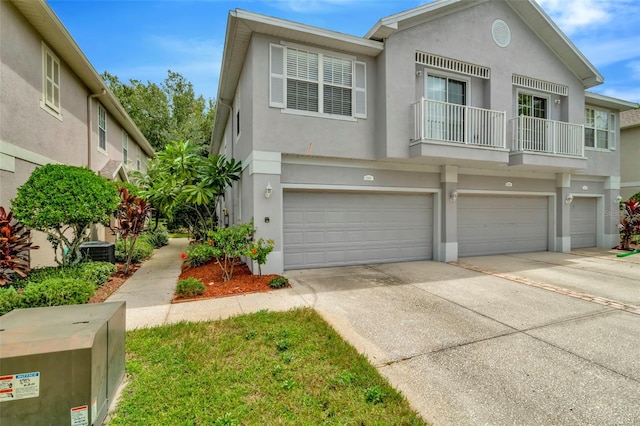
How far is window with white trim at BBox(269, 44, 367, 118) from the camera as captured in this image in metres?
7.81

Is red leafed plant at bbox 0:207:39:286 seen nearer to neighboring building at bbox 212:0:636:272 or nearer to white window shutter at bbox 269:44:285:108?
neighboring building at bbox 212:0:636:272

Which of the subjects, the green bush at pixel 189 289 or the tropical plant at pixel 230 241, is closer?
the green bush at pixel 189 289

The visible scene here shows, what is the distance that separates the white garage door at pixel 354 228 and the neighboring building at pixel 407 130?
0.04 meters

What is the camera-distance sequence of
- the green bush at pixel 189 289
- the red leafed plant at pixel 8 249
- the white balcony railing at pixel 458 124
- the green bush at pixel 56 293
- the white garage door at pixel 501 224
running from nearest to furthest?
the green bush at pixel 56 293 → the red leafed plant at pixel 8 249 → the green bush at pixel 189 289 → the white balcony railing at pixel 458 124 → the white garage door at pixel 501 224

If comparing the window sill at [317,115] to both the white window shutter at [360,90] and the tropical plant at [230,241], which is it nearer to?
the white window shutter at [360,90]

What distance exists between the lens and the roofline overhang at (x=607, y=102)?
39.8ft

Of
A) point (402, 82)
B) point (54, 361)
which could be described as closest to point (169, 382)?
point (54, 361)

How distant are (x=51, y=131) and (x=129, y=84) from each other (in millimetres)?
27415

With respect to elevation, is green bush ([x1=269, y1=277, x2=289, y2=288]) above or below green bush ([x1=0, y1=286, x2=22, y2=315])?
below

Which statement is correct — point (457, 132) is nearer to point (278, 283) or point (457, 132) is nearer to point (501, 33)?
point (501, 33)

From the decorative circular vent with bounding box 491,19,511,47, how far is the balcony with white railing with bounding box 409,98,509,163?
2.57 metres

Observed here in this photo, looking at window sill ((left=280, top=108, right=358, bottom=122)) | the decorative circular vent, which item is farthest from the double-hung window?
the decorative circular vent

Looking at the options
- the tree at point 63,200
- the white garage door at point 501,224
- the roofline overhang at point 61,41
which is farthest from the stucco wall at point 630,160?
the roofline overhang at point 61,41

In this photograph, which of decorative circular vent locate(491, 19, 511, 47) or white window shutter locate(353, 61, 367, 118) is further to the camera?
decorative circular vent locate(491, 19, 511, 47)
